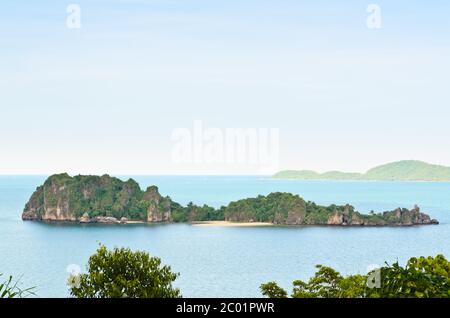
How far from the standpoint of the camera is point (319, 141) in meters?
145

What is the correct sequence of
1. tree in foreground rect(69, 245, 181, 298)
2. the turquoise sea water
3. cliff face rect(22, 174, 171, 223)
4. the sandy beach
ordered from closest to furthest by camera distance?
tree in foreground rect(69, 245, 181, 298), the turquoise sea water, the sandy beach, cliff face rect(22, 174, 171, 223)

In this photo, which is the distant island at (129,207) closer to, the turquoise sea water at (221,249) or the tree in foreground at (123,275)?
the turquoise sea water at (221,249)

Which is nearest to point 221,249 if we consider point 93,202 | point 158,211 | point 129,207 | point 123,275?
point 158,211

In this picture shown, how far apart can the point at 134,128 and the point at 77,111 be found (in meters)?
17.4

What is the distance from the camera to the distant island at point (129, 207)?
448 ft

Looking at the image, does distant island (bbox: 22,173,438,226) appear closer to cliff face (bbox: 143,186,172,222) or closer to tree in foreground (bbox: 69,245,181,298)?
cliff face (bbox: 143,186,172,222)

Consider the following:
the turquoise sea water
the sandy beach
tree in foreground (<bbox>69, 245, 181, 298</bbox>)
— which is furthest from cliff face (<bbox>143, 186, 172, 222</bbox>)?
tree in foreground (<bbox>69, 245, 181, 298</bbox>)

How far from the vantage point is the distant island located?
13650 cm

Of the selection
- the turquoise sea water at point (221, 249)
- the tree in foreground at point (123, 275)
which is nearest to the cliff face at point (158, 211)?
the turquoise sea water at point (221, 249)

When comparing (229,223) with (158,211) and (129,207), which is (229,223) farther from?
(129,207)

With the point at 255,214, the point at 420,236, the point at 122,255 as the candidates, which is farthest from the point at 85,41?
the point at 122,255

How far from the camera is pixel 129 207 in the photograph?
14075 cm

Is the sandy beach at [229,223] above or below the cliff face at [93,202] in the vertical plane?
below
